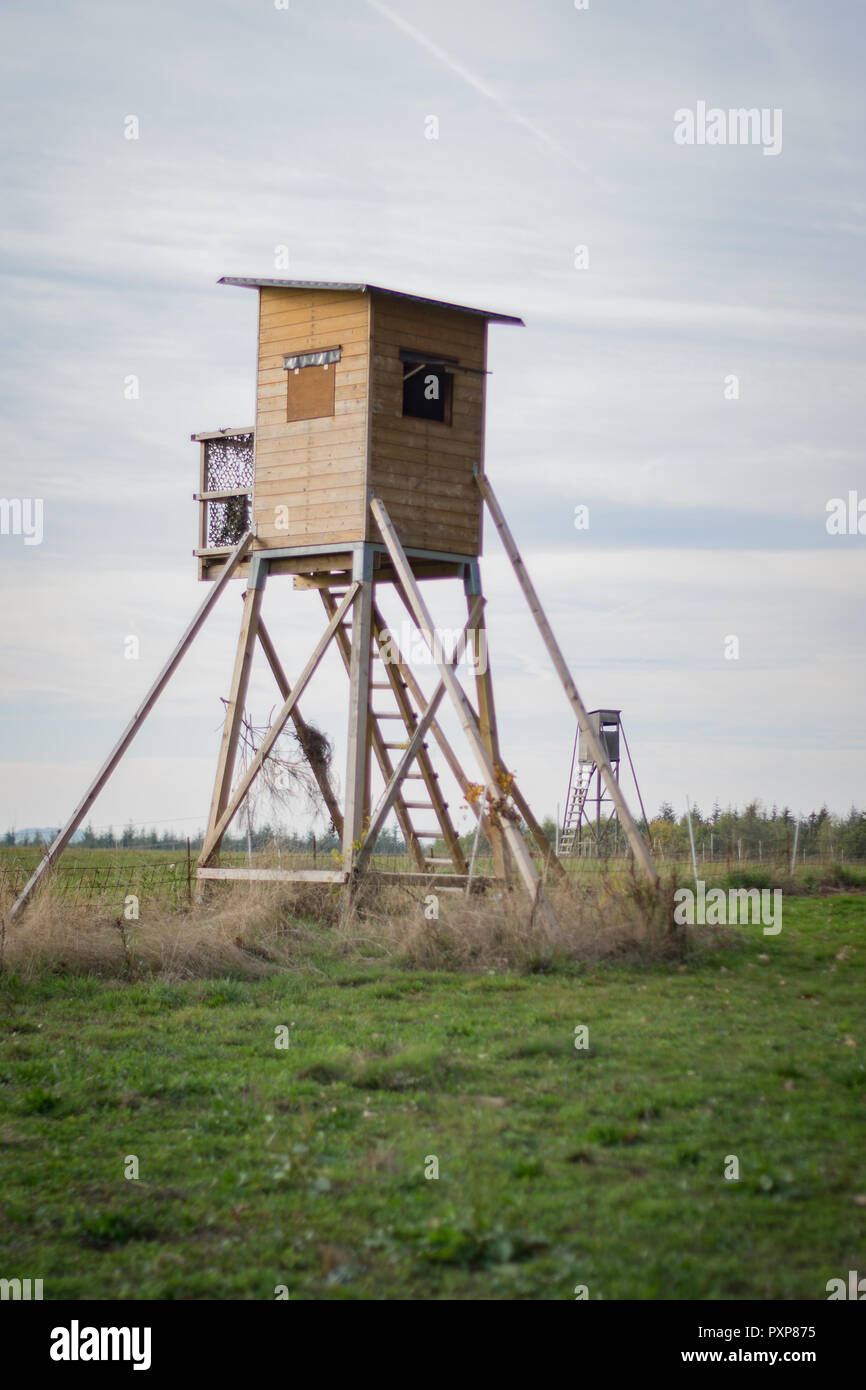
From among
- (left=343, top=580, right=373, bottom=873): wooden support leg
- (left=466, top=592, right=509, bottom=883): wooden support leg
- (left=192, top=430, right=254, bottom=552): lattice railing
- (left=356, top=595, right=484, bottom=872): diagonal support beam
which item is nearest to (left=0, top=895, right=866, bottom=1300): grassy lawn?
(left=356, top=595, right=484, bottom=872): diagonal support beam

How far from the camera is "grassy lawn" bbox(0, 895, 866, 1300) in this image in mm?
5184

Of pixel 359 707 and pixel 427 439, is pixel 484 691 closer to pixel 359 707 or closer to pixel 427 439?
pixel 359 707

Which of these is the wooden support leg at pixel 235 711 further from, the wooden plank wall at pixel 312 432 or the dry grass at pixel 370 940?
the dry grass at pixel 370 940

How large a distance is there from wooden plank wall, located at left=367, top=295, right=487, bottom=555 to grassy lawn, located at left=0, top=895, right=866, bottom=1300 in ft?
23.6

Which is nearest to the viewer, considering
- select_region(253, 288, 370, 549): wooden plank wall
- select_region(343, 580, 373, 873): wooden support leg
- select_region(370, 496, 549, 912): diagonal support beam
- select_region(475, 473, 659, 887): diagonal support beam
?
select_region(370, 496, 549, 912): diagonal support beam

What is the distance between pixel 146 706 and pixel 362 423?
4647 mm

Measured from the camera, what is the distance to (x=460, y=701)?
14492 millimetres

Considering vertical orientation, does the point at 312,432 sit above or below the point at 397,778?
above

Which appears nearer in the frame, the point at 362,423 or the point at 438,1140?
the point at 438,1140

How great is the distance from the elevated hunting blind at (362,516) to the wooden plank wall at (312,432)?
2 cm

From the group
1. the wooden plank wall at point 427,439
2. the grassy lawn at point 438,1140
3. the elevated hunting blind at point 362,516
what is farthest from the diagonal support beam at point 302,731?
the grassy lawn at point 438,1140

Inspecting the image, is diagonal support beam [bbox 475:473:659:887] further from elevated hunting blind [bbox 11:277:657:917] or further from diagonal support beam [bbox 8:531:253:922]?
diagonal support beam [bbox 8:531:253:922]

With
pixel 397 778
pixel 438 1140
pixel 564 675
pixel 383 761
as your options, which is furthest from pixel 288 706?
pixel 438 1140

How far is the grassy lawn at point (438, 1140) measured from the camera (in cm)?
518
